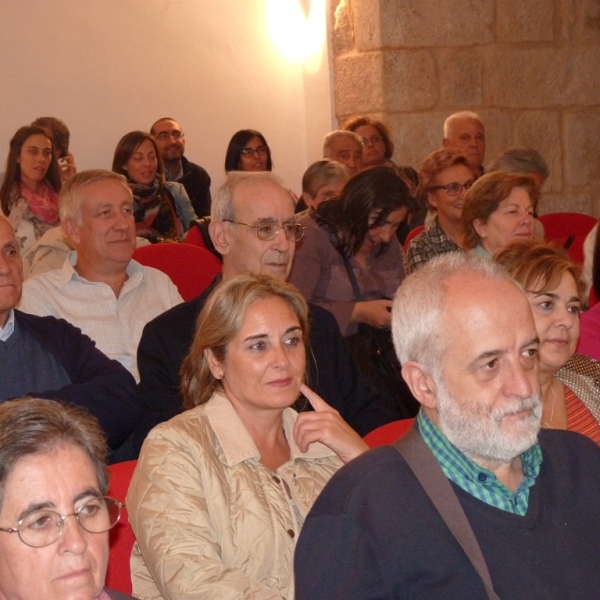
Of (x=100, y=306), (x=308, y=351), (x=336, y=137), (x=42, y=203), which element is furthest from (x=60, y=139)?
(x=308, y=351)

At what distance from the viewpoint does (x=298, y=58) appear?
6.81 metres

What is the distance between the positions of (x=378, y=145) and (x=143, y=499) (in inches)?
170

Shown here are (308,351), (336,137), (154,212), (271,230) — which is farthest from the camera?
(336,137)

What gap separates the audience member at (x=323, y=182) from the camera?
5156mm

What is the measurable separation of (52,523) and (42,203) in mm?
3984

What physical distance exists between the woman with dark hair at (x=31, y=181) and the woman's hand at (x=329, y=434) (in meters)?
3.26

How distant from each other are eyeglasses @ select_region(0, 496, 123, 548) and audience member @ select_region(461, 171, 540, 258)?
2.55 m

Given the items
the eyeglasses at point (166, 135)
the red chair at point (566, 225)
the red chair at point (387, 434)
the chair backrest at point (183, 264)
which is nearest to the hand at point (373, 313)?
the chair backrest at point (183, 264)

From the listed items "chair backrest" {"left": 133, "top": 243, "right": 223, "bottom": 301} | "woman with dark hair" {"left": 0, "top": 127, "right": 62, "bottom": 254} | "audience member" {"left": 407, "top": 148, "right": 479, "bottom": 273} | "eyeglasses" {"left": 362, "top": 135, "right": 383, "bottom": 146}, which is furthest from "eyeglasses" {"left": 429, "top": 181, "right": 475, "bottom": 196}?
"woman with dark hair" {"left": 0, "top": 127, "right": 62, "bottom": 254}

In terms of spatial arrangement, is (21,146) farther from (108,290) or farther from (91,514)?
(91,514)

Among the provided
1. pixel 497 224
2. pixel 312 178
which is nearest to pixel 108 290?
pixel 497 224

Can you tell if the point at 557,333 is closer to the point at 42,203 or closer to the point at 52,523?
the point at 52,523

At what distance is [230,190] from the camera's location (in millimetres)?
3279

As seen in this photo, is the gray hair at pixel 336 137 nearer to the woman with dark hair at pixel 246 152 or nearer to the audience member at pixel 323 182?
the woman with dark hair at pixel 246 152
